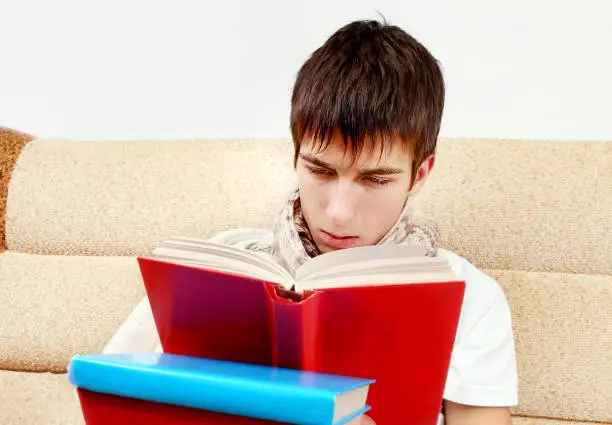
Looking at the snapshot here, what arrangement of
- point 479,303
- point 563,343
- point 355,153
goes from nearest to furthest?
1. point 355,153
2. point 479,303
3. point 563,343

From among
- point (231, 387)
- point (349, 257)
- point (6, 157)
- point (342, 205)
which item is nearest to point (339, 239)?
point (342, 205)

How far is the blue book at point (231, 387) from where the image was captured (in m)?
0.52

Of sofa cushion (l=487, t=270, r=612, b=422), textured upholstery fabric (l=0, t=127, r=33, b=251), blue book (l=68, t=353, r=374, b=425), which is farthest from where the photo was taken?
textured upholstery fabric (l=0, t=127, r=33, b=251)

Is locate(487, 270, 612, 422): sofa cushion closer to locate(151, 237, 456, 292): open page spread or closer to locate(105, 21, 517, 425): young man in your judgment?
locate(105, 21, 517, 425): young man

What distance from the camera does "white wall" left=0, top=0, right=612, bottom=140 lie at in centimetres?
132

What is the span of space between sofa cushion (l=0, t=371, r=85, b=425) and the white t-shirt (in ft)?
→ 1.34

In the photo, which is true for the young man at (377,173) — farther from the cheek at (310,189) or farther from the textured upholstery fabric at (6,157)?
the textured upholstery fabric at (6,157)

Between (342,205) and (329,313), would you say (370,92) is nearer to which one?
(342,205)

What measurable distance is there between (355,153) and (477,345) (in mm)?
344

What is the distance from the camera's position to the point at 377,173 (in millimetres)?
896

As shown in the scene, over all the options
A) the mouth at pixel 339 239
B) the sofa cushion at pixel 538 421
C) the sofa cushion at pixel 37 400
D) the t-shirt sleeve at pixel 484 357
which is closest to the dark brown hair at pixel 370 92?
the mouth at pixel 339 239

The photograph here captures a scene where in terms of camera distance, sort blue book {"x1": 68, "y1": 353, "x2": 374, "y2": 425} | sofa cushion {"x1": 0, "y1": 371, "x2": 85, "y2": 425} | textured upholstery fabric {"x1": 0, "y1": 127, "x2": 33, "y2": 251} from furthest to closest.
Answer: textured upholstery fabric {"x1": 0, "y1": 127, "x2": 33, "y2": 251}, sofa cushion {"x1": 0, "y1": 371, "x2": 85, "y2": 425}, blue book {"x1": 68, "y1": 353, "x2": 374, "y2": 425}

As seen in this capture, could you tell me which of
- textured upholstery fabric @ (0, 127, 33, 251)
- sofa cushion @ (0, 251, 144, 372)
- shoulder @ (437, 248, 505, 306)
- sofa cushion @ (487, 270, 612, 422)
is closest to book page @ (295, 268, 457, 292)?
shoulder @ (437, 248, 505, 306)

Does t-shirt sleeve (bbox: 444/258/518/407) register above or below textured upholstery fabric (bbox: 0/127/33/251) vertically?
below
